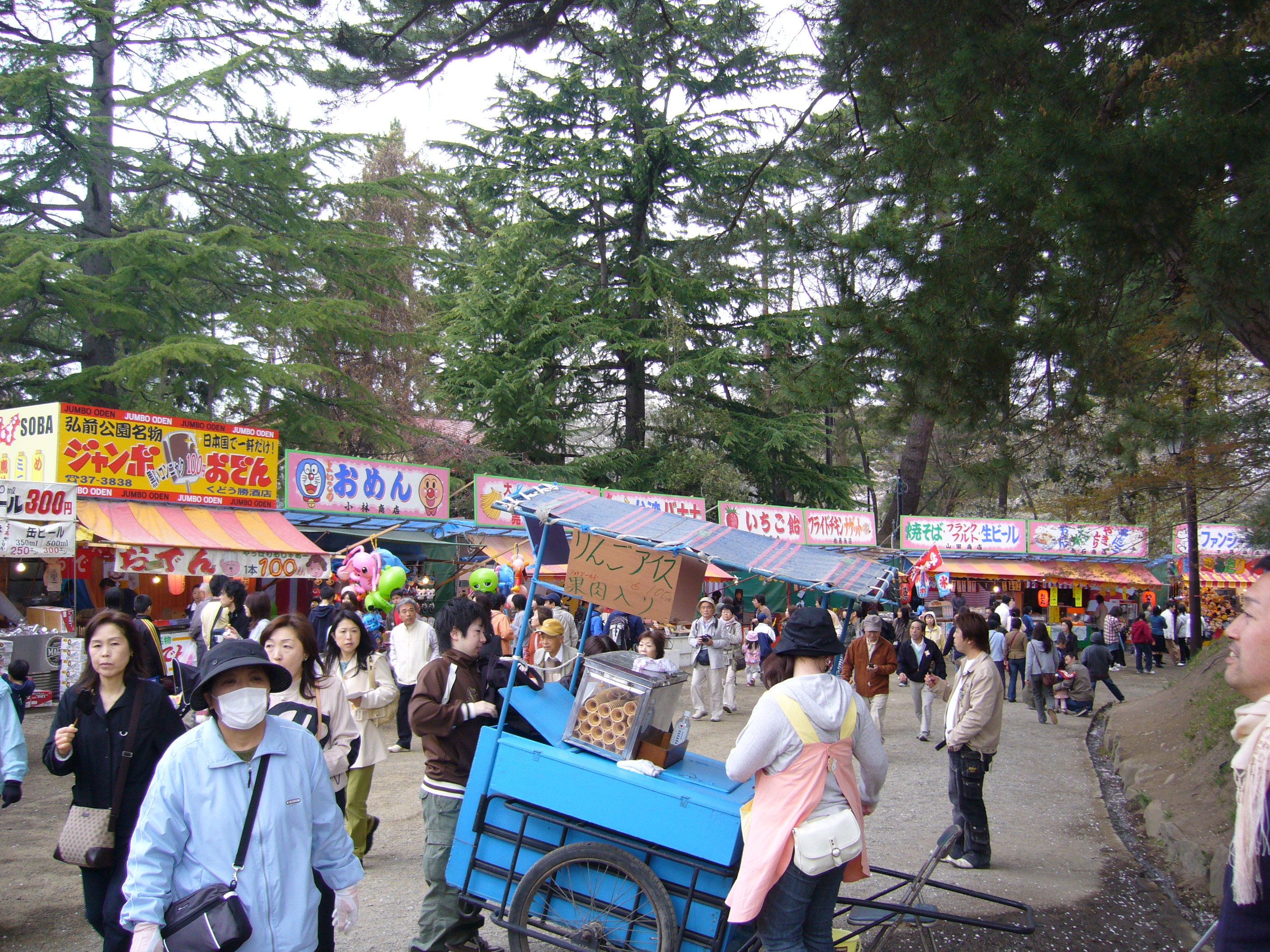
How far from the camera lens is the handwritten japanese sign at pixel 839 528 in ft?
84.9

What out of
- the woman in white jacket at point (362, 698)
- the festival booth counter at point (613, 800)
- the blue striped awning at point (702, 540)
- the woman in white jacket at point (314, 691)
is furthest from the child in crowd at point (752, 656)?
the woman in white jacket at point (314, 691)

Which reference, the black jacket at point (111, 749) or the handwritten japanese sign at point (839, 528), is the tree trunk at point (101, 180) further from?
the black jacket at point (111, 749)

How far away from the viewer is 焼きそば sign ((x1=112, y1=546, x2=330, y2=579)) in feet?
43.7

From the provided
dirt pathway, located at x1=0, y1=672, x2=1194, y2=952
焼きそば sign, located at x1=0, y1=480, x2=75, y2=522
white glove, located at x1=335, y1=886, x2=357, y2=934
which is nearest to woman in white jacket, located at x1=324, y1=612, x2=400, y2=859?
dirt pathway, located at x1=0, y1=672, x2=1194, y2=952

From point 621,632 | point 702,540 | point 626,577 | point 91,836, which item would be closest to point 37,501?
point 621,632

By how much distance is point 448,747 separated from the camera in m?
4.56

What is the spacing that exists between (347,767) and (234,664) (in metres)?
2.17

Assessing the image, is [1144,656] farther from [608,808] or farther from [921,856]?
[608,808]

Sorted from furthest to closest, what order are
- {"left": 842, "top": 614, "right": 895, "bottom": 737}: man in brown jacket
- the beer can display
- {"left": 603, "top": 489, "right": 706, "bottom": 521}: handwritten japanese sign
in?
{"left": 603, "top": 489, "right": 706, "bottom": 521}: handwritten japanese sign, {"left": 842, "top": 614, "right": 895, "bottom": 737}: man in brown jacket, the beer can display

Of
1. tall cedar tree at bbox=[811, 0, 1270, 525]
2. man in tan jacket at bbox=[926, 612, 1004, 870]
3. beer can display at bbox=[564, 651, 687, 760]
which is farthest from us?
man in tan jacket at bbox=[926, 612, 1004, 870]

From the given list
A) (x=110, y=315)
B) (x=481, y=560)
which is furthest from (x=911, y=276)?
(x=110, y=315)

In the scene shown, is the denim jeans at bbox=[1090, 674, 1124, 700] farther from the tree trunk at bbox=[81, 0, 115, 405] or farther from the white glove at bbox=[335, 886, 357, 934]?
the tree trunk at bbox=[81, 0, 115, 405]

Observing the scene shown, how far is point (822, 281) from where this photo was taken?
25.3 ft

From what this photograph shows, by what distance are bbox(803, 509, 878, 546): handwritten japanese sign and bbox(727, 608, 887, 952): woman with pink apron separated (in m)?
22.3
